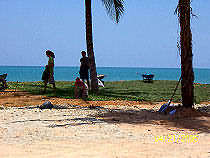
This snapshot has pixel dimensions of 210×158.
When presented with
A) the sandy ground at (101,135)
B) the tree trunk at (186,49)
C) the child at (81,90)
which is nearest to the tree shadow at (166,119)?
the sandy ground at (101,135)

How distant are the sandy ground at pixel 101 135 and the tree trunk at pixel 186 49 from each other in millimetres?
779

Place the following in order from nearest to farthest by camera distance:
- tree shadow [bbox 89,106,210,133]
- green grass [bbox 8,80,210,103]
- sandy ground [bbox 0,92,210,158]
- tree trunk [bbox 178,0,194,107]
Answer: sandy ground [bbox 0,92,210,158] → tree shadow [bbox 89,106,210,133] → tree trunk [bbox 178,0,194,107] → green grass [bbox 8,80,210,103]

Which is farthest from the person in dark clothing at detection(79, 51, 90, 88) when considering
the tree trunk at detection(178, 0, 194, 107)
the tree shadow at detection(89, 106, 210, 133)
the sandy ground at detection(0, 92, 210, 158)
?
the tree trunk at detection(178, 0, 194, 107)

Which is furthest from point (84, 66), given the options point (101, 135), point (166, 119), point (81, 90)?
point (101, 135)

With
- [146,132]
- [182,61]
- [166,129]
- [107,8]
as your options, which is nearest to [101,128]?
[146,132]

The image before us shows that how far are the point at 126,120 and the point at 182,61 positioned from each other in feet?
8.45

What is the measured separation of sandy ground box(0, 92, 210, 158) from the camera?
13.6ft

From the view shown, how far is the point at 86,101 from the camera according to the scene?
1122 cm

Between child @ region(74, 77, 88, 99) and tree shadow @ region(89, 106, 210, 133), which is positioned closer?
tree shadow @ region(89, 106, 210, 133)

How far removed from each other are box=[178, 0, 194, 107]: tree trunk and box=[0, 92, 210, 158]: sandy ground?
2.56ft

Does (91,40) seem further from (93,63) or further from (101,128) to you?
(101,128)

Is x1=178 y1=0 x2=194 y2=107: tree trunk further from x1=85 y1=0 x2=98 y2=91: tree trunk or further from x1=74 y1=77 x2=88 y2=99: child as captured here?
x1=85 y1=0 x2=98 y2=91: tree trunk

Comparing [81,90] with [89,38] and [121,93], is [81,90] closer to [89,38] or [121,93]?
[89,38]

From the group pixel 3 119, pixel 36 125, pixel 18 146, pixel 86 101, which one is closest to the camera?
pixel 18 146
